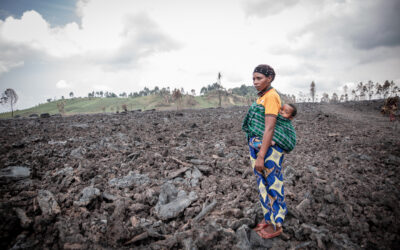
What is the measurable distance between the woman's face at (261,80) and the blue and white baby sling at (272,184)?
0.78 m

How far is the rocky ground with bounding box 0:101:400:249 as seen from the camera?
107 inches

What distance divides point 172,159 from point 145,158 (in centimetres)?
86

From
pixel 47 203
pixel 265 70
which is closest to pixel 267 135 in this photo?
pixel 265 70

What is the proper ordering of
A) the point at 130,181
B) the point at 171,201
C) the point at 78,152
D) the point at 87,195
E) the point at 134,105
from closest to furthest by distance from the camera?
the point at 87,195 < the point at 171,201 < the point at 130,181 < the point at 78,152 < the point at 134,105

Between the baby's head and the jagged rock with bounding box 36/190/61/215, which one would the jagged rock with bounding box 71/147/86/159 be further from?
the baby's head

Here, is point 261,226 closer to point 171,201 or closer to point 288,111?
point 171,201

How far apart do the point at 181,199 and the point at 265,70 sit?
9.47ft

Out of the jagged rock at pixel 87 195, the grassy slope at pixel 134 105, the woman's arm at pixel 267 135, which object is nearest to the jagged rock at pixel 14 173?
the jagged rock at pixel 87 195

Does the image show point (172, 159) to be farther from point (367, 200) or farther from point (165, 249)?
point (367, 200)

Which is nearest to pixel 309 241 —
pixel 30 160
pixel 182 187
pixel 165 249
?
pixel 165 249

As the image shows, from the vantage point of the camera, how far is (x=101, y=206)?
3518 mm

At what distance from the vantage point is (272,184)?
2.73 m

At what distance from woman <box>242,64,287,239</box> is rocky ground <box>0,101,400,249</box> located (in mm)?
377

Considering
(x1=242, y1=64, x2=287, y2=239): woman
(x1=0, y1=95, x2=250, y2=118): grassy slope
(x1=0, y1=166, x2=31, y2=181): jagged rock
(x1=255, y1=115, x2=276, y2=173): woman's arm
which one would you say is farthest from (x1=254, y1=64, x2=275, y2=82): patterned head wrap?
(x1=0, y1=95, x2=250, y2=118): grassy slope
